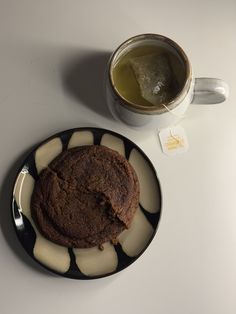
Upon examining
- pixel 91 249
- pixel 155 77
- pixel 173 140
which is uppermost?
pixel 155 77

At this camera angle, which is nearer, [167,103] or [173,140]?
[167,103]

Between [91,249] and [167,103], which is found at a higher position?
[167,103]

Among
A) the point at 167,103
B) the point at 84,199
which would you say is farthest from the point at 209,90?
the point at 84,199

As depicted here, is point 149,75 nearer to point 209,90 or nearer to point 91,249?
point 209,90

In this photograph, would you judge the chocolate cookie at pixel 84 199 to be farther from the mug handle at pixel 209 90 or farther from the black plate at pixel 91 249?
the mug handle at pixel 209 90

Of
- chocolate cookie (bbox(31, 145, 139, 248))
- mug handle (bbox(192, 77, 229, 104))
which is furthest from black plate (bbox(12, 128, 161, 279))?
mug handle (bbox(192, 77, 229, 104))

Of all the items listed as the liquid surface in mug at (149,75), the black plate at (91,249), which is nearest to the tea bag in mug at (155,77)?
the liquid surface in mug at (149,75)
